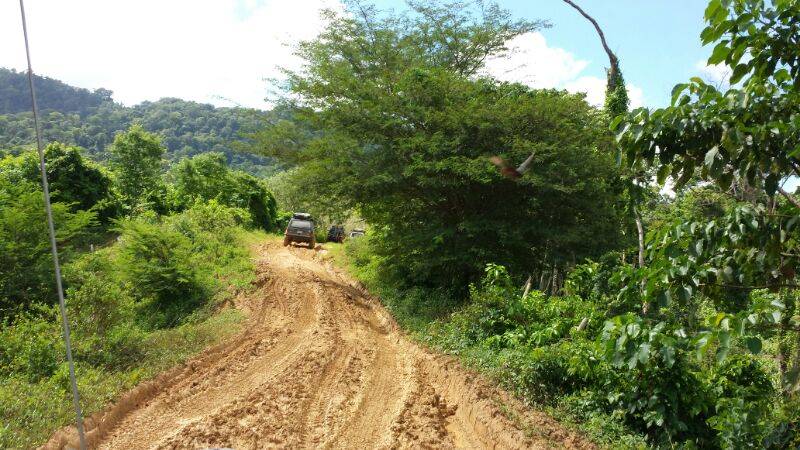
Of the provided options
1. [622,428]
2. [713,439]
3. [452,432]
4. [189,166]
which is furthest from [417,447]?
[189,166]

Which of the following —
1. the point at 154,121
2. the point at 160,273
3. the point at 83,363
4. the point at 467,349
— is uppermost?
the point at 154,121

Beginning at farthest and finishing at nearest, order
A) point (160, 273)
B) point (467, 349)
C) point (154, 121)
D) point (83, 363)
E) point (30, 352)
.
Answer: point (154, 121)
point (160, 273)
point (467, 349)
point (83, 363)
point (30, 352)

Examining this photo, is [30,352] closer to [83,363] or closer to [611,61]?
[83,363]

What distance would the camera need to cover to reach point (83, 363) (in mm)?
8797

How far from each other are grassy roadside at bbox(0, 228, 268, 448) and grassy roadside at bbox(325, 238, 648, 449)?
13.5 feet

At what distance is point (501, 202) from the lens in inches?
555

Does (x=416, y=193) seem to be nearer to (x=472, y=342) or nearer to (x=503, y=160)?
(x=503, y=160)

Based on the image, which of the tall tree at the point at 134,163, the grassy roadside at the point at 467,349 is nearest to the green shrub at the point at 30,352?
the grassy roadside at the point at 467,349

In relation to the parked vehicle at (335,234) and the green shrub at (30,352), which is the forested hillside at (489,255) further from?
the parked vehicle at (335,234)

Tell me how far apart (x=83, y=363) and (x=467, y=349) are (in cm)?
631

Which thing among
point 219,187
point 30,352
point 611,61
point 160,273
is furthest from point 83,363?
point 219,187

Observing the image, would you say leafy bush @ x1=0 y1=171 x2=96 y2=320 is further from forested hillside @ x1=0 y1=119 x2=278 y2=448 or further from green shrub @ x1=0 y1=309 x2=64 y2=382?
green shrub @ x1=0 y1=309 x2=64 y2=382

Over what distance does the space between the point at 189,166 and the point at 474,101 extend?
2482 cm

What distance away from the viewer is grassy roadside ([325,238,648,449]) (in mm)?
6340
